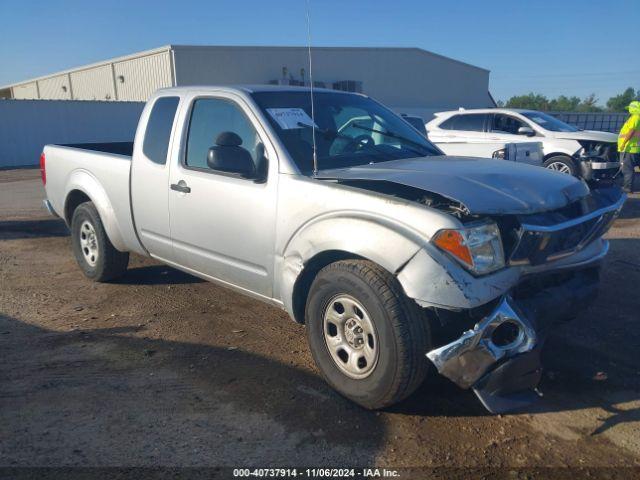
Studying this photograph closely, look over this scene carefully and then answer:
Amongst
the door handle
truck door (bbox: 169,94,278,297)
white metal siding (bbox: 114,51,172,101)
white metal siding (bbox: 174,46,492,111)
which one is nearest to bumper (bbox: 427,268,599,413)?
truck door (bbox: 169,94,278,297)

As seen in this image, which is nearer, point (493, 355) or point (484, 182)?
point (493, 355)

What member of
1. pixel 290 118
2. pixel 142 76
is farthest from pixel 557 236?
pixel 142 76

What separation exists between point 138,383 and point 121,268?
2303 millimetres

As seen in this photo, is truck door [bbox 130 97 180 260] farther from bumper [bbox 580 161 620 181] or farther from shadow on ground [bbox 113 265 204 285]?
bumper [bbox 580 161 620 181]

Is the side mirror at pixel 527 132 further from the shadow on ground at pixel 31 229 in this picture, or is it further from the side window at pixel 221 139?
the shadow on ground at pixel 31 229

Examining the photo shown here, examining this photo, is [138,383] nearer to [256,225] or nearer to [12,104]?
[256,225]

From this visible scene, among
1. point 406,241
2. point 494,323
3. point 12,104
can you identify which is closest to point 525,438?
point 494,323

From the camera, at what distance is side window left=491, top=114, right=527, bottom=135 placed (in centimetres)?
1189

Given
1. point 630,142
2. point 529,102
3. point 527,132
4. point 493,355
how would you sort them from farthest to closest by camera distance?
point 529,102, point 527,132, point 630,142, point 493,355

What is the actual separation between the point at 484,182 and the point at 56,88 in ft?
154

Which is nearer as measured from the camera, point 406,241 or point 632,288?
point 406,241

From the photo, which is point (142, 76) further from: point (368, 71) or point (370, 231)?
point (370, 231)

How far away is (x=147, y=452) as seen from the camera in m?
2.82

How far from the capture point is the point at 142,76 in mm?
29141
